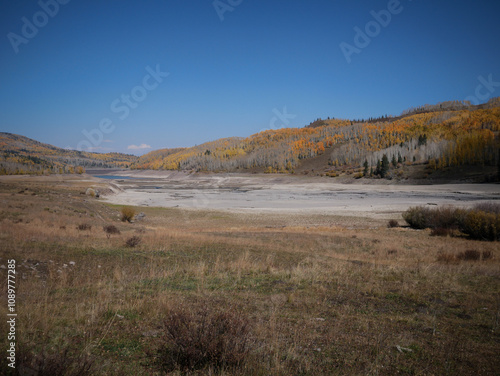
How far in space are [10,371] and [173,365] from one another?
5.76 ft

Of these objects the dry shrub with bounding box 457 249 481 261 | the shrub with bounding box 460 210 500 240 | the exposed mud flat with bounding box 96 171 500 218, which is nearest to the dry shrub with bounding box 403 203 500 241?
the shrub with bounding box 460 210 500 240

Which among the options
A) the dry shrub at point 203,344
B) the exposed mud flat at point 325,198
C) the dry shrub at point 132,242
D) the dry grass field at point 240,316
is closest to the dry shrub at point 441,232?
the dry grass field at point 240,316

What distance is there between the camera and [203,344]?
367 cm

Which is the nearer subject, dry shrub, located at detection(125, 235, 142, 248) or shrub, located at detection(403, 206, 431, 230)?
dry shrub, located at detection(125, 235, 142, 248)

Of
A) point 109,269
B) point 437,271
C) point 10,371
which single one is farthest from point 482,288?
point 109,269

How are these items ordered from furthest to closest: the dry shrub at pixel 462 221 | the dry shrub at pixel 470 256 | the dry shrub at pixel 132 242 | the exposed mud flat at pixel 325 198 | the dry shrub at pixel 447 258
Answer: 1. the exposed mud flat at pixel 325 198
2. the dry shrub at pixel 462 221
3. the dry shrub at pixel 132 242
4. the dry shrub at pixel 470 256
5. the dry shrub at pixel 447 258

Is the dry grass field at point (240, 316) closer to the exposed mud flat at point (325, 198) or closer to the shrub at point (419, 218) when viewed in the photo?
the shrub at point (419, 218)

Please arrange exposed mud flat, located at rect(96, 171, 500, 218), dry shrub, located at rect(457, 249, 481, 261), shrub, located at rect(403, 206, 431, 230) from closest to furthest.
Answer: dry shrub, located at rect(457, 249, 481, 261) → shrub, located at rect(403, 206, 431, 230) → exposed mud flat, located at rect(96, 171, 500, 218)

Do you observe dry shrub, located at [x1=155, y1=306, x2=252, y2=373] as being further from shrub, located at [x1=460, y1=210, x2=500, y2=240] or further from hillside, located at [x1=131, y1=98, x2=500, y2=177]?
hillside, located at [x1=131, y1=98, x2=500, y2=177]

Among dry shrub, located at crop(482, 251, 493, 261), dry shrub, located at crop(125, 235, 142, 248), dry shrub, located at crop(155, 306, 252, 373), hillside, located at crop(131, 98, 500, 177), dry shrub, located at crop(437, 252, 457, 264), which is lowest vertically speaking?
dry shrub, located at crop(482, 251, 493, 261)

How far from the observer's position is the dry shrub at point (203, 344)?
141 inches

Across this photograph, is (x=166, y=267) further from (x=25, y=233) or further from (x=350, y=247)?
(x=350, y=247)

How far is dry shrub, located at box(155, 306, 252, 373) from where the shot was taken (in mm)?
3592

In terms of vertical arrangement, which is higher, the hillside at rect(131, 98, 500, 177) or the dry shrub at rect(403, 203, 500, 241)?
the hillside at rect(131, 98, 500, 177)
